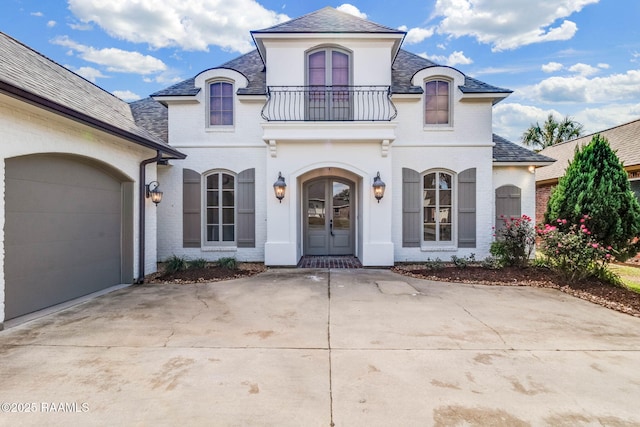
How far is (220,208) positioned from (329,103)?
4.43 metres

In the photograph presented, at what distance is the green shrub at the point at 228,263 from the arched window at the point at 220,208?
84cm

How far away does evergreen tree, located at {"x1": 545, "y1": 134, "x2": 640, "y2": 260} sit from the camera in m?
7.05

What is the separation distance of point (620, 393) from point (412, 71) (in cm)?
923

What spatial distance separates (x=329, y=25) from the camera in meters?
8.61

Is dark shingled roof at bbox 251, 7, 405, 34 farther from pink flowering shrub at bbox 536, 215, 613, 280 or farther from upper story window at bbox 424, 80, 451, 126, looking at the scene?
pink flowering shrub at bbox 536, 215, 613, 280

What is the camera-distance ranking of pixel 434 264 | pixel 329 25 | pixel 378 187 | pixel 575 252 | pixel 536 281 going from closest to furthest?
pixel 575 252 < pixel 536 281 < pixel 378 187 < pixel 434 264 < pixel 329 25

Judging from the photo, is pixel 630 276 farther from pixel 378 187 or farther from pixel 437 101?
pixel 378 187

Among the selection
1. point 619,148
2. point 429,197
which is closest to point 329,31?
point 429,197

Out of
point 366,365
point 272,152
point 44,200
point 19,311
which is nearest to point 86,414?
point 366,365

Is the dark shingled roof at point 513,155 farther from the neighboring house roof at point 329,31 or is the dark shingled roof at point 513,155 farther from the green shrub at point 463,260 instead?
the green shrub at point 463,260

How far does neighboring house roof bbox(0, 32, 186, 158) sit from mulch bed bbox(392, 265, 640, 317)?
722 cm

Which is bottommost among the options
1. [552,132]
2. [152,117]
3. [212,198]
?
[212,198]

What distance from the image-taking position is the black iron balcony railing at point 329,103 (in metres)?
8.38

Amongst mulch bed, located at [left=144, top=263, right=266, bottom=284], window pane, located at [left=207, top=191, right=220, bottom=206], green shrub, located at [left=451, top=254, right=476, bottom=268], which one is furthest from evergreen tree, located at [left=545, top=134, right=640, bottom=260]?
window pane, located at [left=207, top=191, right=220, bottom=206]
